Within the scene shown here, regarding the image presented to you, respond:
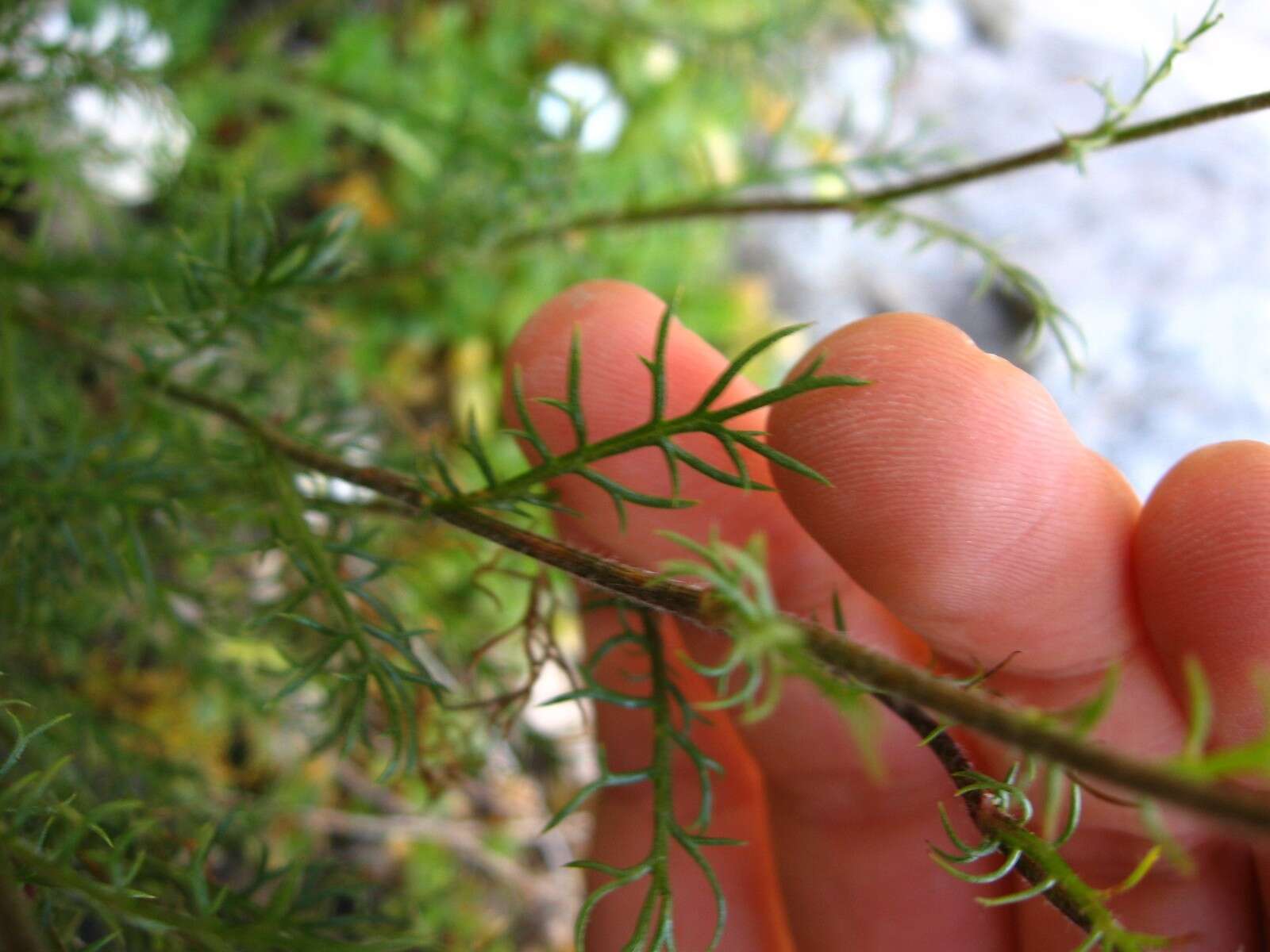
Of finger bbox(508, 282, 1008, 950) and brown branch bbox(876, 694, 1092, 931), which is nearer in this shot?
brown branch bbox(876, 694, 1092, 931)

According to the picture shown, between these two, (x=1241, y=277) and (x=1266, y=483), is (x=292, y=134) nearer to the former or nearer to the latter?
(x=1266, y=483)

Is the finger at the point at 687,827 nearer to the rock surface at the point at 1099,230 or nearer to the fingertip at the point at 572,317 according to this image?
the fingertip at the point at 572,317

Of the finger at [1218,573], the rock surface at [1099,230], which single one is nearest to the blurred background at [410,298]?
the rock surface at [1099,230]

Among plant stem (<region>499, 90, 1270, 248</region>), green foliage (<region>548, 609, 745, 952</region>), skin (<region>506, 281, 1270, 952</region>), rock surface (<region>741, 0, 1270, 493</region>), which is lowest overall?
green foliage (<region>548, 609, 745, 952</region>)

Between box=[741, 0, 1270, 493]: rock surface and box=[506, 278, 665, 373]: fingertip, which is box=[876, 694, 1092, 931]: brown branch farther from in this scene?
box=[741, 0, 1270, 493]: rock surface

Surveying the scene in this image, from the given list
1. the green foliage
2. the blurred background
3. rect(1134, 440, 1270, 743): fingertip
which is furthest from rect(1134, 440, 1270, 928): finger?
the green foliage

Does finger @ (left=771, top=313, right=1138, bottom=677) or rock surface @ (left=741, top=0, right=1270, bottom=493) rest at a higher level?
rock surface @ (left=741, top=0, right=1270, bottom=493)

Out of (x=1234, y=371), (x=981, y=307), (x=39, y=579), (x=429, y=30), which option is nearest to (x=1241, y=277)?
(x=1234, y=371)

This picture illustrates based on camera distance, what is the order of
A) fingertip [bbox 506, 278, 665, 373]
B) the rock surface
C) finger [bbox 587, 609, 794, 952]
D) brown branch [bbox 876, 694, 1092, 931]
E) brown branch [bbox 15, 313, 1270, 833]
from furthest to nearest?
the rock surface, finger [bbox 587, 609, 794, 952], fingertip [bbox 506, 278, 665, 373], brown branch [bbox 876, 694, 1092, 931], brown branch [bbox 15, 313, 1270, 833]
